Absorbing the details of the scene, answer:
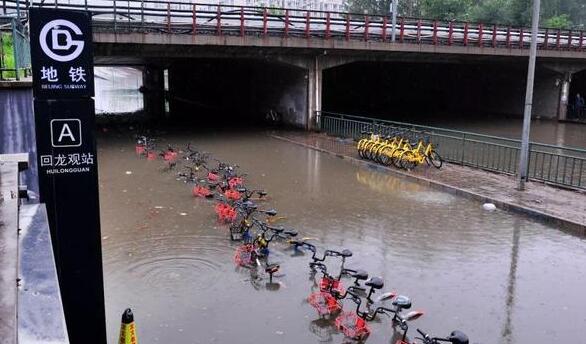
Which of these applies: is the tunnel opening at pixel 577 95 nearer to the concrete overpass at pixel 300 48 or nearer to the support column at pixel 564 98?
the support column at pixel 564 98

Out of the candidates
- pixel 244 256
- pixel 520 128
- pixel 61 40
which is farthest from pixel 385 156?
pixel 520 128

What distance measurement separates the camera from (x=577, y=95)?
1318 inches

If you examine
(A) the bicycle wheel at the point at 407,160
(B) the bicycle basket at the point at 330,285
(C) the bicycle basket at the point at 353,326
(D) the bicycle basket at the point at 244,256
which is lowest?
(C) the bicycle basket at the point at 353,326

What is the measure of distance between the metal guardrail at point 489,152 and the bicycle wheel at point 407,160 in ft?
3.74

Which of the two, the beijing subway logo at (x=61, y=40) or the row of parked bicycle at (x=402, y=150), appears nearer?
the beijing subway logo at (x=61, y=40)

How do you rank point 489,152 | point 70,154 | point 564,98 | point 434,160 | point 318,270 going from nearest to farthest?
1. point 70,154
2. point 318,270
3. point 434,160
4. point 489,152
5. point 564,98

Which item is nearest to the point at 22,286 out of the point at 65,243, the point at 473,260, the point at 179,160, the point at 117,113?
the point at 65,243

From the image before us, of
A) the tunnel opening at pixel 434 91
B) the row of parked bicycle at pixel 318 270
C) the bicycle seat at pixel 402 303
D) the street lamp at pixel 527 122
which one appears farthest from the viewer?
the tunnel opening at pixel 434 91

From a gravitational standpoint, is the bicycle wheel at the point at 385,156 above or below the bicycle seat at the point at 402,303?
above

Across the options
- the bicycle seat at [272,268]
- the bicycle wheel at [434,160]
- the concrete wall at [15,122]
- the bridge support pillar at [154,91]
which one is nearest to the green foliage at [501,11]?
the bridge support pillar at [154,91]

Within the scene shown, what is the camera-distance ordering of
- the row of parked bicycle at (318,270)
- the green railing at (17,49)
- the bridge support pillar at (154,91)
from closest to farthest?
1. the row of parked bicycle at (318,270)
2. the green railing at (17,49)
3. the bridge support pillar at (154,91)

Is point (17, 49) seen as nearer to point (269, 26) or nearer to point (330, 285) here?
point (330, 285)

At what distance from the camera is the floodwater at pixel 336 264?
6.52 m

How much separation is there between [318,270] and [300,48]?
15687 mm
